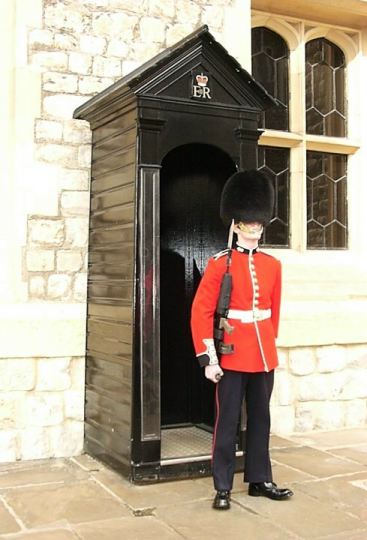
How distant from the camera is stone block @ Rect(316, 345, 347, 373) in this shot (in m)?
4.78

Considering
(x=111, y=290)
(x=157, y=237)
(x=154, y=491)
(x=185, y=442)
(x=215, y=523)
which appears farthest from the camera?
(x=185, y=442)

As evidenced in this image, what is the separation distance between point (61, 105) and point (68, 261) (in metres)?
0.86

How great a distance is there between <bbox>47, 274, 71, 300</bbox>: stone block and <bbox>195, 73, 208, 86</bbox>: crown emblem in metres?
1.27

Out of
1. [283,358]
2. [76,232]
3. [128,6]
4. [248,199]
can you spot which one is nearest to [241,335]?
[248,199]

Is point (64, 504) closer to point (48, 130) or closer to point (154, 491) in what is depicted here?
point (154, 491)

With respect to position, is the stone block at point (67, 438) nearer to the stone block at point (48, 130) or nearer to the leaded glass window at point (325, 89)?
the stone block at point (48, 130)

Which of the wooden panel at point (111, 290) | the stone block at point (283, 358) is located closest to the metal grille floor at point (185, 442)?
the wooden panel at point (111, 290)

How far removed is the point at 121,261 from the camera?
12.0 ft

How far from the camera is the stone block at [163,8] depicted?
4379 millimetres

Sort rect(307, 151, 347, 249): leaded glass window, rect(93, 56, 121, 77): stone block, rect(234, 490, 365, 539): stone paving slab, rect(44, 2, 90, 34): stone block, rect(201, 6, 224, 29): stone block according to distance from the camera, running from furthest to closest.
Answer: rect(307, 151, 347, 249): leaded glass window, rect(201, 6, 224, 29): stone block, rect(93, 56, 121, 77): stone block, rect(44, 2, 90, 34): stone block, rect(234, 490, 365, 539): stone paving slab

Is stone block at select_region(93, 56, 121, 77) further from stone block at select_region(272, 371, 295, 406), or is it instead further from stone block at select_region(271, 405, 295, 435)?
stone block at select_region(271, 405, 295, 435)

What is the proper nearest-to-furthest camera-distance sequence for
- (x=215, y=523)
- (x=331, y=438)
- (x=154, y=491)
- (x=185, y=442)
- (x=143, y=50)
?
1. (x=215, y=523)
2. (x=154, y=491)
3. (x=185, y=442)
4. (x=143, y=50)
5. (x=331, y=438)

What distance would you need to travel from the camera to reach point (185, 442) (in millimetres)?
3875

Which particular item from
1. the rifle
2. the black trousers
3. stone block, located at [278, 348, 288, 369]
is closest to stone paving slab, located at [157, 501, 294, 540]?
the black trousers
